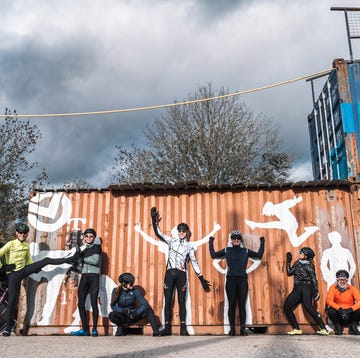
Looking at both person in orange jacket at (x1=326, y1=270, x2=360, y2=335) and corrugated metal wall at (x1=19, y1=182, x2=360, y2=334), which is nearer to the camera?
person in orange jacket at (x1=326, y1=270, x2=360, y2=335)

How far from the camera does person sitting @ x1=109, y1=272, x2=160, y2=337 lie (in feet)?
22.8

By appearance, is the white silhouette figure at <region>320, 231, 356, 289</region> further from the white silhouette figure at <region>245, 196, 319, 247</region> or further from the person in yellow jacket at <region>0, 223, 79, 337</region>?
the person in yellow jacket at <region>0, 223, 79, 337</region>

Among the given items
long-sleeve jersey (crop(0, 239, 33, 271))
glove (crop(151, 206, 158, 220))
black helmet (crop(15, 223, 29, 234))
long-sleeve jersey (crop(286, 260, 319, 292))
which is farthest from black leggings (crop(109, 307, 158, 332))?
long-sleeve jersey (crop(286, 260, 319, 292))

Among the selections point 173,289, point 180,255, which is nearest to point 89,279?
point 173,289

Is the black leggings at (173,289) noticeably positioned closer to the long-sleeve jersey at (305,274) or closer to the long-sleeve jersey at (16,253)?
the long-sleeve jersey at (305,274)

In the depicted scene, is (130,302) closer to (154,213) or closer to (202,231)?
(154,213)

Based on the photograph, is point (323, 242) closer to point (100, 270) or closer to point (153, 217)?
point (153, 217)

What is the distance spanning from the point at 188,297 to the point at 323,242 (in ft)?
9.07

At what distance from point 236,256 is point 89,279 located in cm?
273

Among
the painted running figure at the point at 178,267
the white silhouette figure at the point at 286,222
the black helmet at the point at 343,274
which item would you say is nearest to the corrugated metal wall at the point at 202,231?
the white silhouette figure at the point at 286,222

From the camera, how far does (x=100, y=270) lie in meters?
7.51

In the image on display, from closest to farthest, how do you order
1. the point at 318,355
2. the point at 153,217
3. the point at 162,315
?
the point at 318,355 → the point at 162,315 → the point at 153,217

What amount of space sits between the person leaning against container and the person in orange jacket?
4.16m

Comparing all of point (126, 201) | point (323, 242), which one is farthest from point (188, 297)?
point (323, 242)
